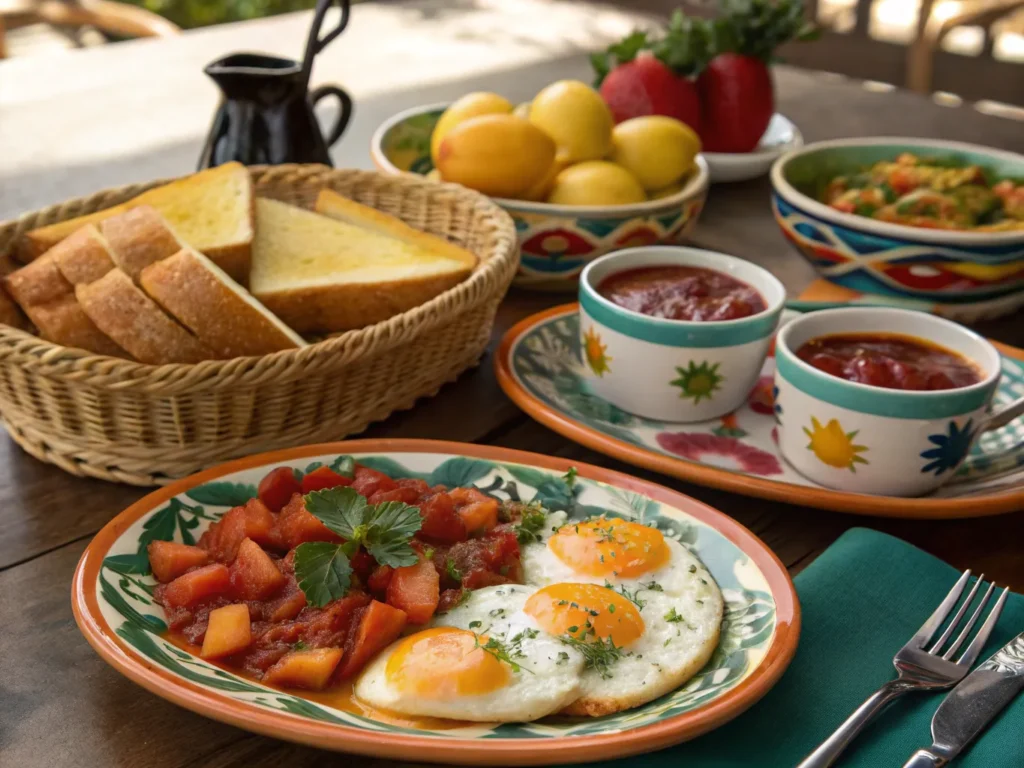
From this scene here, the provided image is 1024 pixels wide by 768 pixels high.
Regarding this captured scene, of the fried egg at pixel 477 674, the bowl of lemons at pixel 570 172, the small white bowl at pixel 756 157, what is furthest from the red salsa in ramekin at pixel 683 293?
the small white bowl at pixel 756 157

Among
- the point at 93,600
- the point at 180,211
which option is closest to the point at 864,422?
the point at 93,600

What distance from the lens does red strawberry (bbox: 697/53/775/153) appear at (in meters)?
2.86

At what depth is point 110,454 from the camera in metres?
1.64

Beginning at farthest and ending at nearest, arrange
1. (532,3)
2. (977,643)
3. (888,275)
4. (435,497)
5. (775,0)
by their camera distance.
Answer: (532,3), (775,0), (888,275), (435,497), (977,643)

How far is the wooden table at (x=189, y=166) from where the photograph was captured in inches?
48.3

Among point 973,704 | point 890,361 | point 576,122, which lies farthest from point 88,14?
point 973,704

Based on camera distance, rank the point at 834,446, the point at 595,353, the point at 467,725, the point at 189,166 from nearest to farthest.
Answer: the point at 467,725 < the point at 834,446 < the point at 595,353 < the point at 189,166

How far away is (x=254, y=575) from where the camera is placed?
133cm

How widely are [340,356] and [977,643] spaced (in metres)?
0.97

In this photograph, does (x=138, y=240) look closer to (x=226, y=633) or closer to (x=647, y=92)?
(x=226, y=633)

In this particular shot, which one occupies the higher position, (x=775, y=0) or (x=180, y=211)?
(x=775, y=0)

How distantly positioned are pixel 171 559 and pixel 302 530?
0.17 metres

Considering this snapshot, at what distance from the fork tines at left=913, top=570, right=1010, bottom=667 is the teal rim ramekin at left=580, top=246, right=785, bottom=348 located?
0.55 metres

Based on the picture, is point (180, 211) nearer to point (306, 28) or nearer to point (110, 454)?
point (110, 454)
